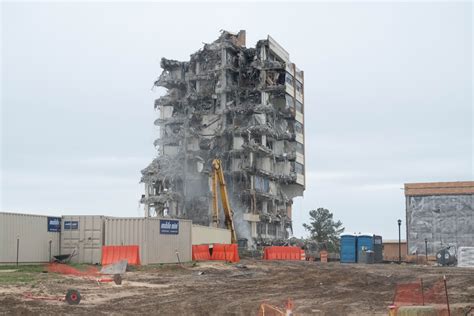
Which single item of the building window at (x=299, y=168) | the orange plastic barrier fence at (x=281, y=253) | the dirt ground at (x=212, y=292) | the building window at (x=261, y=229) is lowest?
the orange plastic barrier fence at (x=281, y=253)

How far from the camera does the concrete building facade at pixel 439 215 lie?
88.8 m

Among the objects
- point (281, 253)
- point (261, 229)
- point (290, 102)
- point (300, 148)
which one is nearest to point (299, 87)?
point (290, 102)

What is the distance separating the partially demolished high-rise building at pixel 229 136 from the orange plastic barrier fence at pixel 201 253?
123 feet

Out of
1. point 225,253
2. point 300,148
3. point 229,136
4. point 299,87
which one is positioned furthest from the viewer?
point 299,87

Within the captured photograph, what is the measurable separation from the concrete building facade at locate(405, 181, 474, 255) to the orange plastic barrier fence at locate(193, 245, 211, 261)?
1767 inches

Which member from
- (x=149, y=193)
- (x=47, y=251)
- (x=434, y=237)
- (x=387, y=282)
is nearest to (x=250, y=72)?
(x=149, y=193)

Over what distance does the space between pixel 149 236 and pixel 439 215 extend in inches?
2220

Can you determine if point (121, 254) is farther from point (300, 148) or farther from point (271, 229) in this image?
point (300, 148)

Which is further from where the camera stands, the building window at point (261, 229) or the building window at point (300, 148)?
the building window at point (300, 148)

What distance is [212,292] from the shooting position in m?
28.0

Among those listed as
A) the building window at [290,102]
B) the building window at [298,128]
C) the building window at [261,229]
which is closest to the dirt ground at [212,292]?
the building window at [261,229]

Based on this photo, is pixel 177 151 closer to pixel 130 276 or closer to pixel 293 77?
pixel 293 77

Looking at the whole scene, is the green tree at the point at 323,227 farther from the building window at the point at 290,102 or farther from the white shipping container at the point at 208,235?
the white shipping container at the point at 208,235

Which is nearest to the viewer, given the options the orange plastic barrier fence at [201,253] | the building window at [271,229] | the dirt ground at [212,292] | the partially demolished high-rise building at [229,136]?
the dirt ground at [212,292]
